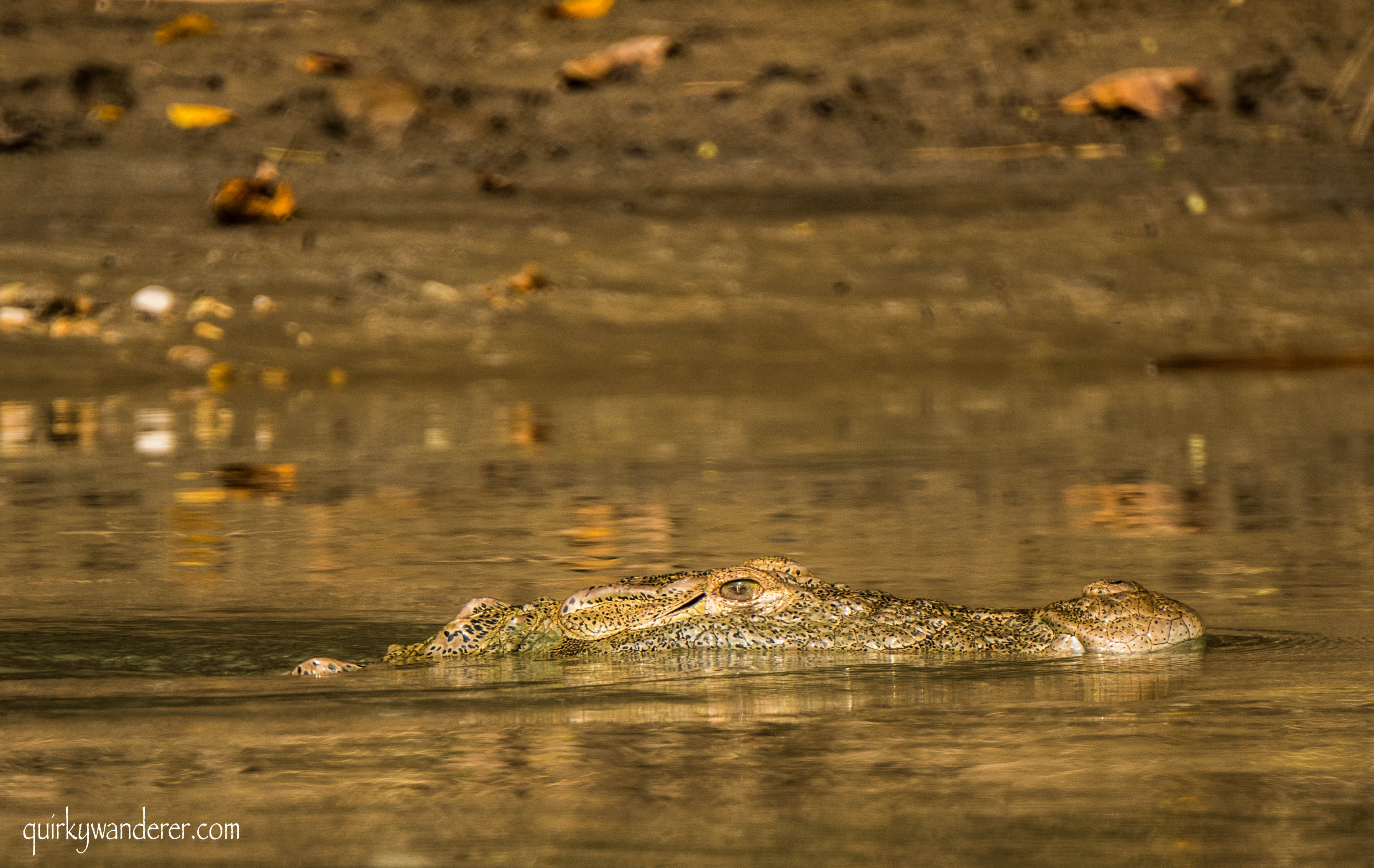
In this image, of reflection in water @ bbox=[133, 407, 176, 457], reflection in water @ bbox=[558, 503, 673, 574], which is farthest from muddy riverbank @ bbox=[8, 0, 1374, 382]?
reflection in water @ bbox=[558, 503, 673, 574]

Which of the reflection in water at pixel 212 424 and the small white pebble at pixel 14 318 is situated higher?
the small white pebble at pixel 14 318

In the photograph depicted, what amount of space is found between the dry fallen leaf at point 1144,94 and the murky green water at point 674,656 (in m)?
6.61

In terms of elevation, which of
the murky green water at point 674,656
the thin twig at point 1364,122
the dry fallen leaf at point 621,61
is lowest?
the murky green water at point 674,656

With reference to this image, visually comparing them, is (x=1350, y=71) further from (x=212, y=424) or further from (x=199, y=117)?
(x=212, y=424)

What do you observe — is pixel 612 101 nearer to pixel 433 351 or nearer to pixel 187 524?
pixel 433 351

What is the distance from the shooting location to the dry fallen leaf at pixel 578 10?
18.0 meters

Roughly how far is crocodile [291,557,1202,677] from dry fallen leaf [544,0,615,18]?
1313 cm

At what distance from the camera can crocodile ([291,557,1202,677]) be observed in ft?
16.7

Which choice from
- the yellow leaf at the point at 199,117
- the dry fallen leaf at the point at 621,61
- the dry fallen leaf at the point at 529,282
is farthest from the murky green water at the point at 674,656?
the dry fallen leaf at the point at 621,61

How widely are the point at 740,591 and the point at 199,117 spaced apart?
12.6 metres

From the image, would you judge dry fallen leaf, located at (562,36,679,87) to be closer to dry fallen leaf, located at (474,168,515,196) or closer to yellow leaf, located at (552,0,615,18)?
yellow leaf, located at (552,0,615,18)

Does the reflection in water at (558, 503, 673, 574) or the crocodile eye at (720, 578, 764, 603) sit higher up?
the reflection in water at (558, 503, 673, 574)

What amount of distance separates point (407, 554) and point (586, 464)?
2.23 m

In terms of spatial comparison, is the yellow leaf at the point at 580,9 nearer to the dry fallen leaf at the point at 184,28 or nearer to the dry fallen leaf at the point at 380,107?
the dry fallen leaf at the point at 380,107
